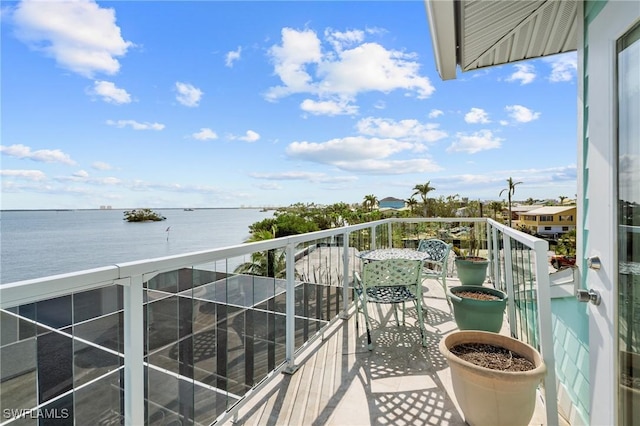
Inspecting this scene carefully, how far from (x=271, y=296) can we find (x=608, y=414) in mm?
1975

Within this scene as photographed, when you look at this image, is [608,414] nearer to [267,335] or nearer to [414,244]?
[267,335]

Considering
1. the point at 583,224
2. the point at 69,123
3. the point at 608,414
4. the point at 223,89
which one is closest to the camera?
the point at 608,414

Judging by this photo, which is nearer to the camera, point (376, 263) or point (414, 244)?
point (376, 263)

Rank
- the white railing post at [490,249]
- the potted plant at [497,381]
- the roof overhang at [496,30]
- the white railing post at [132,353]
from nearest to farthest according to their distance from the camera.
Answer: the white railing post at [132,353] < the potted plant at [497,381] < the roof overhang at [496,30] < the white railing post at [490,249]

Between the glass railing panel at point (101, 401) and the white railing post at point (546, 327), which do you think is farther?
the white railing post at point (546, 327)

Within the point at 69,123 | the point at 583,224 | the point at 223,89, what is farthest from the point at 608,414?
the point at 69,123

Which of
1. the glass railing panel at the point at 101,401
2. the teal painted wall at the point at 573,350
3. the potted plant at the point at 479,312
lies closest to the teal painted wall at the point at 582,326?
the teal painted wall at the point at 573,350

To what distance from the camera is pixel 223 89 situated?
1323 centimetres

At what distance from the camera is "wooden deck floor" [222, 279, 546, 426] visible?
193 cm

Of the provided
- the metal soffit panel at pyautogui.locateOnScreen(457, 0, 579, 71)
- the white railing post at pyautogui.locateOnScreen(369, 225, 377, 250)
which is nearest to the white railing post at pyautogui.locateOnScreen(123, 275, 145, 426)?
the metal soffit panel at pyautogui.locateOnScreen(457, 0, 579, 71)

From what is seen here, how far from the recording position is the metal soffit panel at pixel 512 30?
1929 mm

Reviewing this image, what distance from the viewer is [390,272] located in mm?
2861
